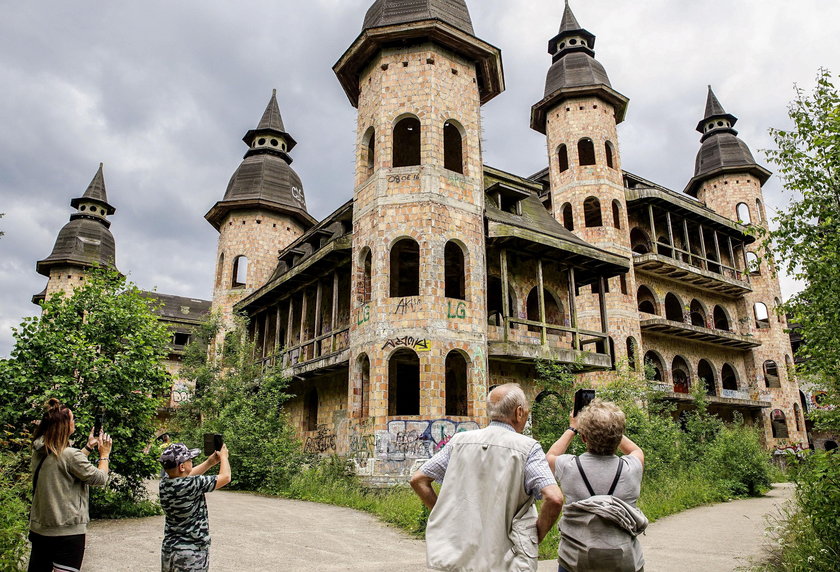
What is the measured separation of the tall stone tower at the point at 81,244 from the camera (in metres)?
33.4

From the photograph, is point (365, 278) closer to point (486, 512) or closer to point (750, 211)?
point (486, 512)

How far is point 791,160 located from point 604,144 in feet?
64.0

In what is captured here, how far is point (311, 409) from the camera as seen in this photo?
70.6 ft

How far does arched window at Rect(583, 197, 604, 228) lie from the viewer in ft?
87.4

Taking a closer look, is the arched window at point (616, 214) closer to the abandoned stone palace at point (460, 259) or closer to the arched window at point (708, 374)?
the abandoned stone palace at point (460, 259)

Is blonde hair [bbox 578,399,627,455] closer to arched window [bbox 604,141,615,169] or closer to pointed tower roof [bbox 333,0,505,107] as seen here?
pointed tower roof [bbox 333,0,505,107]

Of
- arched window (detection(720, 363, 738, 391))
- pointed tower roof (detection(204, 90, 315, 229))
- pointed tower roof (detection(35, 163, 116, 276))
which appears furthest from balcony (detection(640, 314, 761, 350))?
pointed tower roof (detection(35, 163, 116, 276))

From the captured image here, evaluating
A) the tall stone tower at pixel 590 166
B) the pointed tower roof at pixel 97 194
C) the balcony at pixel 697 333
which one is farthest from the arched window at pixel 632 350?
the pointed tower roof at pixel 97 194

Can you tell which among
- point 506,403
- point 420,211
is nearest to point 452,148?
point 420,211

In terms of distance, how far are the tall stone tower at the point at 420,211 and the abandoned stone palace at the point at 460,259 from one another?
0.20 ft

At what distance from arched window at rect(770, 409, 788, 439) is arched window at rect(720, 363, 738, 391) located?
83.6 inches

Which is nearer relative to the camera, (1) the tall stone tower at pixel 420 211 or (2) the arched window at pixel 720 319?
(1) the tall stone tower at pixel 420 211

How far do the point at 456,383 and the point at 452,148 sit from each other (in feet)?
27.2

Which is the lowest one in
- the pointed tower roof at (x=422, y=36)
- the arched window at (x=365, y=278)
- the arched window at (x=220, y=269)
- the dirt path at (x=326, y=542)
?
the dirt path at (x=326, y=542)
